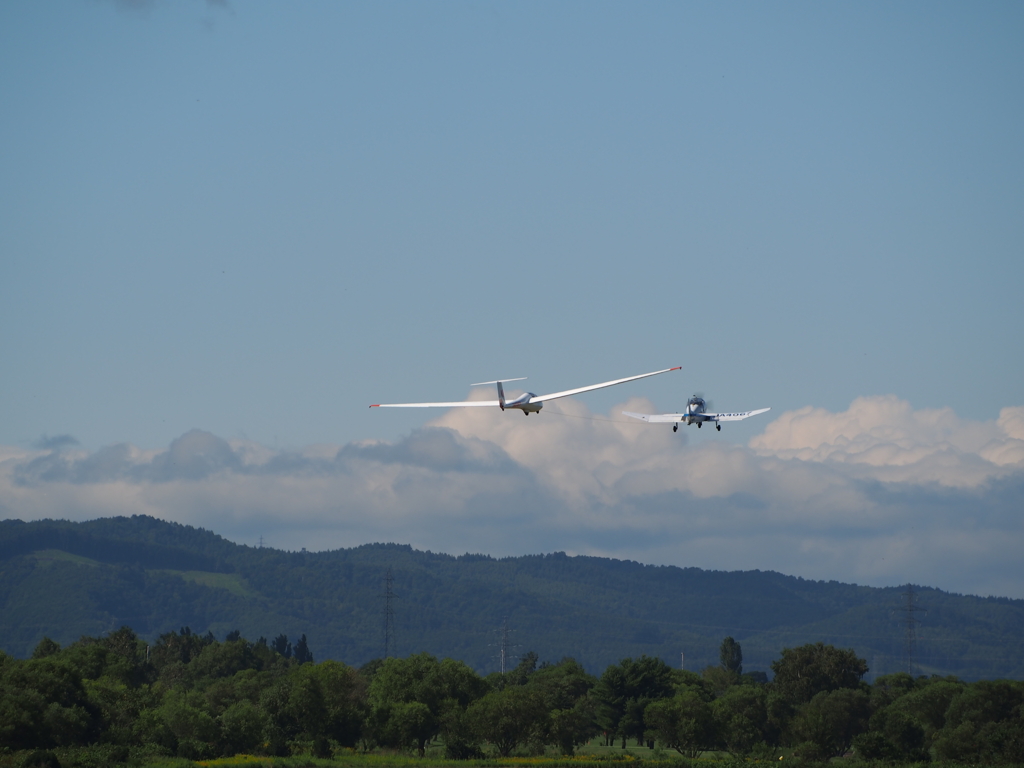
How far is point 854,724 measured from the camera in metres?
176

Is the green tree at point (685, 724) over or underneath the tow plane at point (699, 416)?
underneath

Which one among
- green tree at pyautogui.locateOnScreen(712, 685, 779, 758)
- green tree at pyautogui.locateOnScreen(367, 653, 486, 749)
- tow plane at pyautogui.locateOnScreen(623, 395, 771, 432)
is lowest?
green tree at pyautogui.locateOnScreen(712, 685, 779, 758)

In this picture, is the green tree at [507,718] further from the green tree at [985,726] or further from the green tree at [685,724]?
the green tree at [985,726]

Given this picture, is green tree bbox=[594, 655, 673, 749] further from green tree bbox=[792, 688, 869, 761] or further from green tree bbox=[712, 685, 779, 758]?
green tree bbox=[792, 688, 869, 761]

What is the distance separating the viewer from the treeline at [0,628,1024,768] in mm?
130250

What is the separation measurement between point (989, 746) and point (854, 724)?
3708 centimetres

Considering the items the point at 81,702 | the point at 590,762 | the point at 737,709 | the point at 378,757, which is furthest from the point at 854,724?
the point at 81,702

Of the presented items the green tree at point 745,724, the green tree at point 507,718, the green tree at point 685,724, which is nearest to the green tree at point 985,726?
the green tree at point 745,724

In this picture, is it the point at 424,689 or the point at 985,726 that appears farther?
the point at 424,689

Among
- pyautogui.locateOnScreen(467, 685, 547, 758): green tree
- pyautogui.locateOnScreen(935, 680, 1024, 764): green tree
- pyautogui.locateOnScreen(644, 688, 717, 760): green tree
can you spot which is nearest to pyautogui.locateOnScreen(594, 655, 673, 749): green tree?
pyautogui.locateOnScreen(644, 688, 717, 760): green tree

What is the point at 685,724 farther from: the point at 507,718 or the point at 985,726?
the point at 985,726

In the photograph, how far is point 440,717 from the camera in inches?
6147

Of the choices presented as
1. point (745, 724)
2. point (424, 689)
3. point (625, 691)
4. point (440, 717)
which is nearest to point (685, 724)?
point (745, 724)

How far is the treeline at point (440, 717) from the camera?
130250 mm
